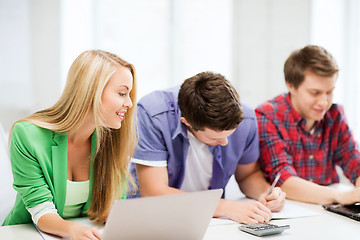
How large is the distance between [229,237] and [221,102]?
408mm

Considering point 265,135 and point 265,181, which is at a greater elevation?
point 265,135

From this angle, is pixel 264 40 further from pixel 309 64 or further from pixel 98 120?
pixel 98 120

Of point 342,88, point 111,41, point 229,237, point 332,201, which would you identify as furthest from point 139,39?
point 229,237

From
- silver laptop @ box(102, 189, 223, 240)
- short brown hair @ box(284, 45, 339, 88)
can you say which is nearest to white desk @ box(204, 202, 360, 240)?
silver laptop @ box(102, 189, 223, 240)

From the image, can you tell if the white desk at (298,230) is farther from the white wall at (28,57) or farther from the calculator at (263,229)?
the white wall at (28,57)

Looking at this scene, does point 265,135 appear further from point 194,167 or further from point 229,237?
point 229,237

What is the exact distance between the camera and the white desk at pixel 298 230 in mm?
1139

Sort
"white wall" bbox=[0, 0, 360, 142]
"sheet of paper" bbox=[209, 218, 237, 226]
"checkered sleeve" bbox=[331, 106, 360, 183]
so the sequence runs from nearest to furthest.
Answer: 1. "sheet of paper" bbox=[209, 218, 237, 226]
2. "checkered sleeve" bbox=[331, 106, 360, 183]
3. "white wall" bbox=[0, 0, 360, 142]

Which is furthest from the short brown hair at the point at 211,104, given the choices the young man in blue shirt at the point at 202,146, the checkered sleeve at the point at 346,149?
the checkered sleeve at the point at 346,149

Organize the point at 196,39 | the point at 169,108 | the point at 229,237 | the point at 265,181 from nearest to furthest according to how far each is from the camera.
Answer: the point at 229,237, the point at 169,108, the point at 265,181, the point at 196,39

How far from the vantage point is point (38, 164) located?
3.88 ft

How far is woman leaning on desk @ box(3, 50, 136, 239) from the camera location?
1.17 meters

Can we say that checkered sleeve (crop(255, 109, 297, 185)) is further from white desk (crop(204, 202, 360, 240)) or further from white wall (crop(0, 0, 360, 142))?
white wall (crop(0, 0, 360, 142))

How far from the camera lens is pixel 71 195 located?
1.27m
